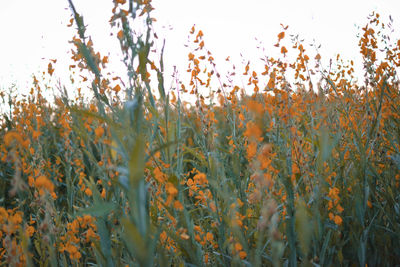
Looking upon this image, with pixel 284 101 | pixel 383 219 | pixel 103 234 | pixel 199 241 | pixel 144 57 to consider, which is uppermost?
pixel 144 57

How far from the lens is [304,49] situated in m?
2.59

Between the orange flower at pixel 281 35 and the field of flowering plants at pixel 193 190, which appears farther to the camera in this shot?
the orange flower at pixel 281 35

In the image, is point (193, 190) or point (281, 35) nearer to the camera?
point (193, 190)

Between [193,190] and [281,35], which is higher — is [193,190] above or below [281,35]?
below

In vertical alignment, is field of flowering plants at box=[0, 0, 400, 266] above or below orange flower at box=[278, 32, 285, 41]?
below

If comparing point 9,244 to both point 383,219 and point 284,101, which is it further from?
point 383,219

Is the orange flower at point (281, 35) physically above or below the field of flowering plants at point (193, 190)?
above

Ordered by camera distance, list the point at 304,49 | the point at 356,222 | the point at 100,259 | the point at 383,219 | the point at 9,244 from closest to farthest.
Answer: the point at 9,244, the point at 100,259, the point at 356,222, the point at 383,219, the point at 304,49

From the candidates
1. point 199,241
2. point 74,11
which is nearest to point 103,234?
point 199,241

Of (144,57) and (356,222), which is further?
(356,222)

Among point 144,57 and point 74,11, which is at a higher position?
point 74,11

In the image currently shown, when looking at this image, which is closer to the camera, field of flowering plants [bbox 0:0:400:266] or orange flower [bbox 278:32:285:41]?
field of flowering plants [bbox 0:0:400:266]

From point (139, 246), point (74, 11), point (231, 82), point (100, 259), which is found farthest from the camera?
point (231, 82)

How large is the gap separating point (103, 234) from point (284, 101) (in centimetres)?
97
